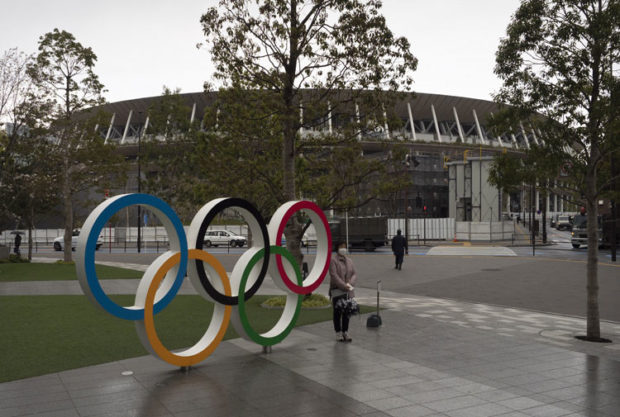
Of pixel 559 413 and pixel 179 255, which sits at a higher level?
pixel 179 255

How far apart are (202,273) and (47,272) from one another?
689 inches

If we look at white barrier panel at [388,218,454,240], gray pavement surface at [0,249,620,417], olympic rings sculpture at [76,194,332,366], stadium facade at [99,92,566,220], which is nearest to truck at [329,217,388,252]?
white barrier panel at [388,218,454,240]

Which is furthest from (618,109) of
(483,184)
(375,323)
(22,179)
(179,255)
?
(483,184)

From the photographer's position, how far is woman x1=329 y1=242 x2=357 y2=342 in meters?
9.79

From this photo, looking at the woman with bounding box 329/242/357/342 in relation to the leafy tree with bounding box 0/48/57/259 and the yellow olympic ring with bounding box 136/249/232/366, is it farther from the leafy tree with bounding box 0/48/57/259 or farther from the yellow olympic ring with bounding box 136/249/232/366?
the leafy tree with bounding box 0/48/57/259

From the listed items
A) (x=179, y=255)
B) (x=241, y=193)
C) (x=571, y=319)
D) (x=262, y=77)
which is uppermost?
(x=262, y=77)

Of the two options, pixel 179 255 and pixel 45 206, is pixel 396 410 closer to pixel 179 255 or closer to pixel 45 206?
pixel 179 255

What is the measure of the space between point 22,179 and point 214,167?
14882mm

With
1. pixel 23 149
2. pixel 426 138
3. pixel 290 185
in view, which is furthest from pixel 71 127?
pixel 426 138

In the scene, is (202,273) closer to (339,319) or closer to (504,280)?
(339,319)

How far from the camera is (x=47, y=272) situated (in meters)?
22.9

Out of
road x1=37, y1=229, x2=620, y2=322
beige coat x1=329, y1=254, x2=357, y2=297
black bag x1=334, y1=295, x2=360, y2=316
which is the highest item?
beige coat x1=329, y1=254, x2=357, y2=297

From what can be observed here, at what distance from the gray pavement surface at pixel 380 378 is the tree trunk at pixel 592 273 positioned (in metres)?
0.48

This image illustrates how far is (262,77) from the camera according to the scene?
14836mm
